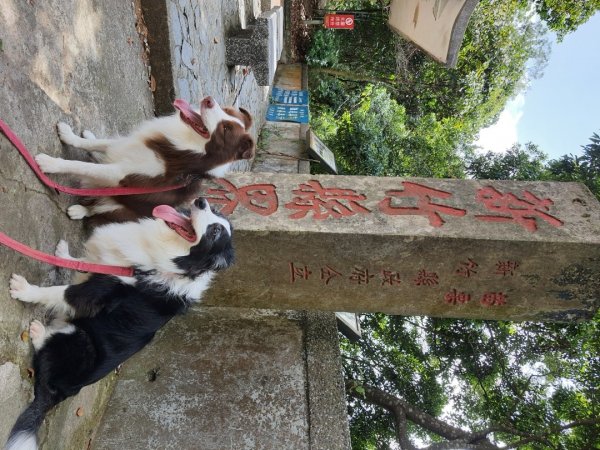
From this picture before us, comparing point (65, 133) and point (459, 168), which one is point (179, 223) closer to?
point (65, 133)

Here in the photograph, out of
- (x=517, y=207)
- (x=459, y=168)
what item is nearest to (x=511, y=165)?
(x=459, y=168)

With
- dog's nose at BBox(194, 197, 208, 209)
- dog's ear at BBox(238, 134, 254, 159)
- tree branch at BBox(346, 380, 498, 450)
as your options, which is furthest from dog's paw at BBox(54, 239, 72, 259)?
tree branch at BBox(346, 380, 498, 450)

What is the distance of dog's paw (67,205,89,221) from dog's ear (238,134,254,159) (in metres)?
1.12

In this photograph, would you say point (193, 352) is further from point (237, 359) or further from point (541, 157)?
point (541, 157)

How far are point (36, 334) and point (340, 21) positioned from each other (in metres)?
10.9

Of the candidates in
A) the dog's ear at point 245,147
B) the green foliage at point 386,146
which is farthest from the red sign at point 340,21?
the dog's ear at point 245,147

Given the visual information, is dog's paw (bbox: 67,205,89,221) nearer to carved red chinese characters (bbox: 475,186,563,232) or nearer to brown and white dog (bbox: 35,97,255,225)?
brown and white dog (bbox: 35,97,255,225)

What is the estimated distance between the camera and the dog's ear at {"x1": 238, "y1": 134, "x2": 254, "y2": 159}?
2701 millimetres

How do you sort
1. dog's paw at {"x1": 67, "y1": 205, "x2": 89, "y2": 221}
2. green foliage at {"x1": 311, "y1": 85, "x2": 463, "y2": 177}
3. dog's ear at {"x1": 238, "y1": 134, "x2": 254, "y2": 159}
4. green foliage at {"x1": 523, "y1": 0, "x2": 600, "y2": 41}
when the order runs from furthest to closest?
green foliage at {"x1": 523, "y1": 0, "x2": 600, "y2": 41} < green foliage at {"x1": 311, "y1": 85, "x2": 463, "y2": 177} < dog's paw at {"x1": 67, "y1": 205, "x2": 89, "y2": 221} < dog's ear at {"x1": 238, "y1": 134, "x2": 254, "y2": 159}

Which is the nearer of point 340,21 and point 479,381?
point 479,381

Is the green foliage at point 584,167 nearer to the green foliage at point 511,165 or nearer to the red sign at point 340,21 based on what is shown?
the green foliage at point 511,165

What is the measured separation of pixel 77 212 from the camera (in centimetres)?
289

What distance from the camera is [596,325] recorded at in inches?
221

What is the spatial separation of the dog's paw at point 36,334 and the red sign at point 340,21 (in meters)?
10.8
